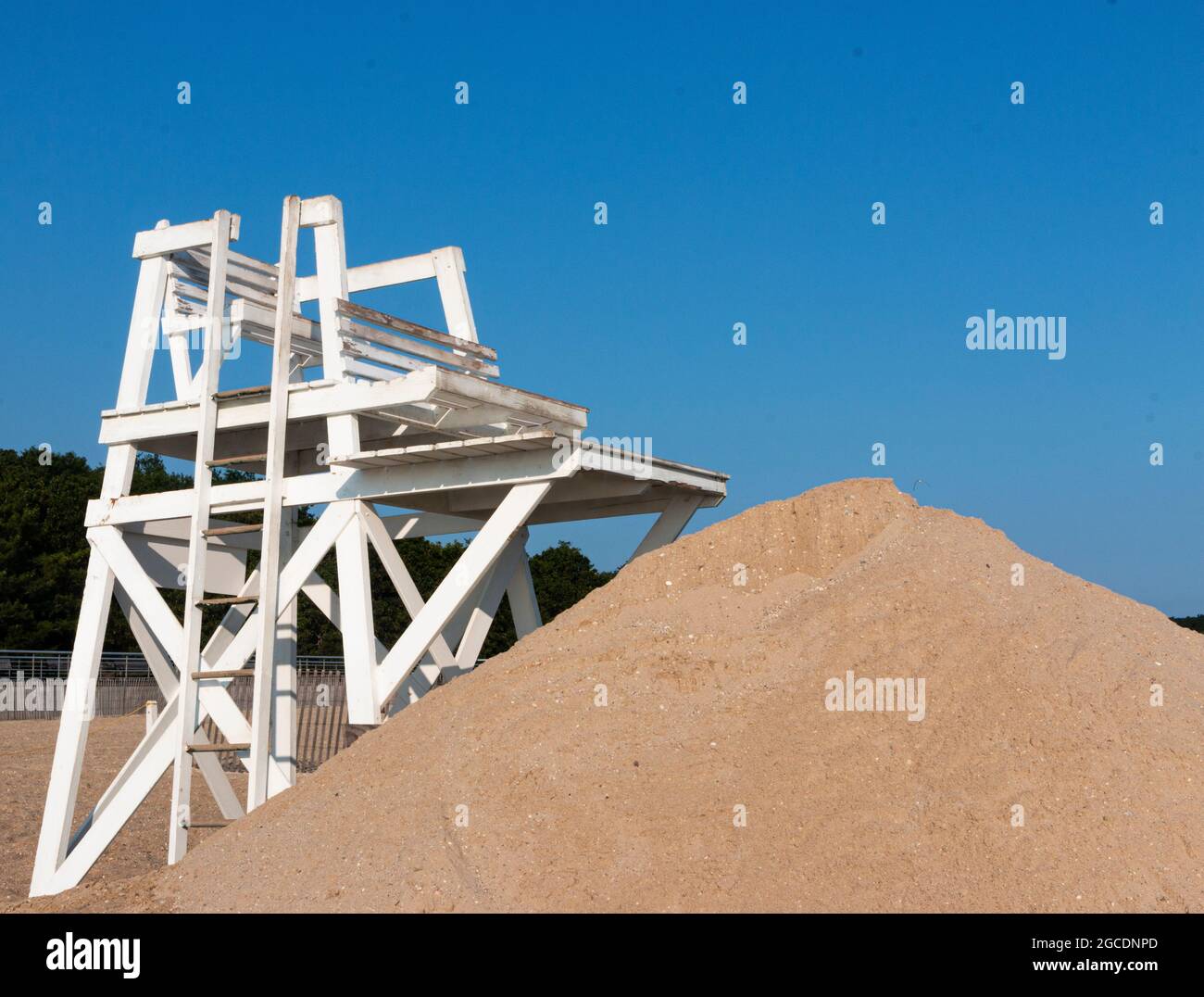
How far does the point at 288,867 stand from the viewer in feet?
31.9

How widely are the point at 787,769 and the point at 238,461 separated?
7.36 meters

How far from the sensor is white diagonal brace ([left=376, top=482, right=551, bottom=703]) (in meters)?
12.4

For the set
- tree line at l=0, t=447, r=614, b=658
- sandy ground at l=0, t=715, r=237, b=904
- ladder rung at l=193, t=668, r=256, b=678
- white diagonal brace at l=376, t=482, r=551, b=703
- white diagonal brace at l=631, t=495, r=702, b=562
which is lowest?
sandy ground at l=0, t=715, r=237, b=904

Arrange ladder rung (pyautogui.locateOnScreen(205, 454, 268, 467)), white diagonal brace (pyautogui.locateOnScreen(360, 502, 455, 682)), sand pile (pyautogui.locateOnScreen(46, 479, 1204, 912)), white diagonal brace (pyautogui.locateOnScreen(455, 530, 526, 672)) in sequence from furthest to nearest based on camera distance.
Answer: white diagonal brace (pyautogui.locateOnScreen(455, 530, 526, 672)) < ladder rung (pyautogui.locateOnScreen(205, 454, 268, 467)) < white diagonal brace (pyautogui.locateOnScreen(360, 502, 455, 682)) < sand pile (pyautogui.locateOnScreen(46, 479, 1204, 912))

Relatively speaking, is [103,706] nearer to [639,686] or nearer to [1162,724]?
[639,686]

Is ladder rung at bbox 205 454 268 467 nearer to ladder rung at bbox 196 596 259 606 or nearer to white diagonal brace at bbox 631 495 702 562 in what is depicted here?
ladder rung at bbox 196 596 259 606

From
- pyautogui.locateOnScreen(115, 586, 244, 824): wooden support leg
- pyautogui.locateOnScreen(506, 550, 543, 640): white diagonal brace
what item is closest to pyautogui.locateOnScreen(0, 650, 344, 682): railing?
pyautogui.locateOnScreen(115, 586, 244, 824): wooden support leg

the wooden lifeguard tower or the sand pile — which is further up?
the wooden lifeguard tower

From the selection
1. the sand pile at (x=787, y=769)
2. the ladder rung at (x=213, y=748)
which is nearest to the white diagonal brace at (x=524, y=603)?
the ladder rung at (x=213, y=748)

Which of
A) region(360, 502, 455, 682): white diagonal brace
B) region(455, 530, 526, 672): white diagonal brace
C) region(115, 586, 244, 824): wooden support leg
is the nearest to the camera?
region(360, 502, 455, 682): white diagonal brace

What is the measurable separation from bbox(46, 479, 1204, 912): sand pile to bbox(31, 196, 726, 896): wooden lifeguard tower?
5.93ft

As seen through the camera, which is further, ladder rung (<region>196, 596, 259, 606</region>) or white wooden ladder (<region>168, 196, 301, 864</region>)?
ladder rung (<region>196, 596, 259, 606</region>)

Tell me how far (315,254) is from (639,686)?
6.82 metres
